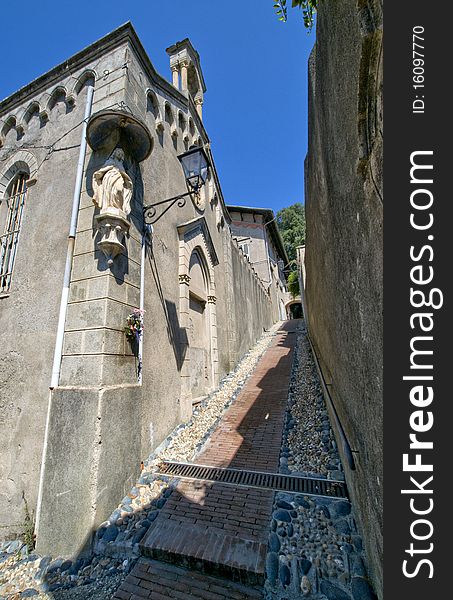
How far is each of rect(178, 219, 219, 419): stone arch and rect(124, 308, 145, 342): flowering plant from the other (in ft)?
6.05

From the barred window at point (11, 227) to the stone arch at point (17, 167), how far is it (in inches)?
3.2

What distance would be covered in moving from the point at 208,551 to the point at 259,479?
3.82 ft

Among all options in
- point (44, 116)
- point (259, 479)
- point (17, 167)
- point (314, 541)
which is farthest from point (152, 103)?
A: point (314, 541)

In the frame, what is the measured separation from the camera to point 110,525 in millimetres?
2861

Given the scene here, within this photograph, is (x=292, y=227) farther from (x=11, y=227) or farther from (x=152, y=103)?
(x=11, y=227)

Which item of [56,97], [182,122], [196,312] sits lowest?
[196,312]

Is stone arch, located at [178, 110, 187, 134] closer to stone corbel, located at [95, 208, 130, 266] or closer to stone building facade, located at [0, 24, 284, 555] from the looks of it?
stone building facade, located at [0, 24, 284, 555]

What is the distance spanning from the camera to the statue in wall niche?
3.50 meters

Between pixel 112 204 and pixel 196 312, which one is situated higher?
pixel 112 204

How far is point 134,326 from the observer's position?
371 centimetres

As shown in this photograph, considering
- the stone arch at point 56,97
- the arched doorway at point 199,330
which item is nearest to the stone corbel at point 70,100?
the stone arch at point 56,97

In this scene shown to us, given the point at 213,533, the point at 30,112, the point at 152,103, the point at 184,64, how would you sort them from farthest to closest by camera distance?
the point at 184,64, the point at 152,103, the point at 30,112, the point at 213,533

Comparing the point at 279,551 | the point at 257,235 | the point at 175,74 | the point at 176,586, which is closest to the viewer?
the point at 176,586

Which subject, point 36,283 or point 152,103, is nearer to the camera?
point 36,283
